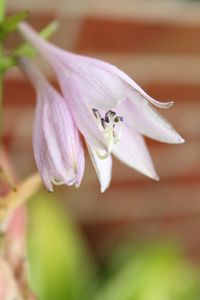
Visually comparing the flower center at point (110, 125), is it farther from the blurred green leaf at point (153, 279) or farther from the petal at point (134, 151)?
the blurred green leaf at point (153, 279)

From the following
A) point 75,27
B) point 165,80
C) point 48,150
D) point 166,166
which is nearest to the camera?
point 48,150

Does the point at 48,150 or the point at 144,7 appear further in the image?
the point at 144,7

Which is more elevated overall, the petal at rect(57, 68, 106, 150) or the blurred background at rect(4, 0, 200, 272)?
the blurred background at rect(4, 0, 200, 272)

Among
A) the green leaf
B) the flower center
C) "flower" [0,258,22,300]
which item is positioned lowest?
"flower" [0,258,22,300]

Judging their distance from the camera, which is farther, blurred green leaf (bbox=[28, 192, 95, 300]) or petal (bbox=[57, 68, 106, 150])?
blurred green leaf (bbox=[28, 192, 95, 300])

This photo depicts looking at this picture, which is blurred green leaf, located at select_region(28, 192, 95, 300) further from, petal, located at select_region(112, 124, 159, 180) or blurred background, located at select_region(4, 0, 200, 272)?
petal, located at select_region(112, 124, 159, 180)

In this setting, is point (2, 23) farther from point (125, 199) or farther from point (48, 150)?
point (125, 199)

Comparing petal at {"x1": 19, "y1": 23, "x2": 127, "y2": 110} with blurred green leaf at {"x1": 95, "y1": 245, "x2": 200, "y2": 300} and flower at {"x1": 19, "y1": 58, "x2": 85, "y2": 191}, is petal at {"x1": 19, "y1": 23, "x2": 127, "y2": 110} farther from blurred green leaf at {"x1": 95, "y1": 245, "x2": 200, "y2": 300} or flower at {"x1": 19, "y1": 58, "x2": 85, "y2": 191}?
blurred green leaf at {"x1": 95, "y1": 245, "x2": 200, "y2": 300}

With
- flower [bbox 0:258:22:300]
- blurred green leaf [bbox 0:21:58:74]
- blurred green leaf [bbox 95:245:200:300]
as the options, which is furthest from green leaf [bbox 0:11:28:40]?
blurred green leaf [bbox 95:245:200:300]

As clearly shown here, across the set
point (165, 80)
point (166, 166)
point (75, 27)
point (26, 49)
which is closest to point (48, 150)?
point (26, 49)
